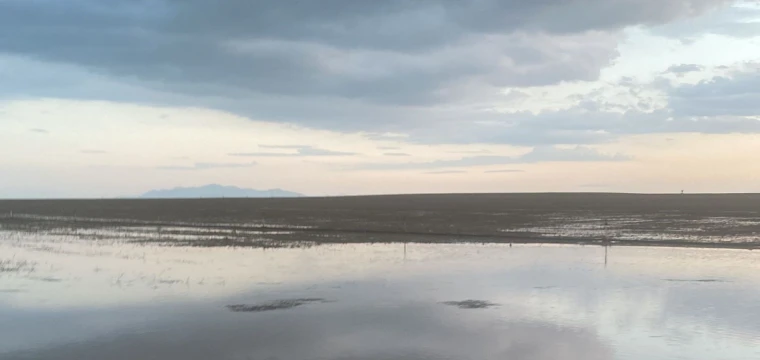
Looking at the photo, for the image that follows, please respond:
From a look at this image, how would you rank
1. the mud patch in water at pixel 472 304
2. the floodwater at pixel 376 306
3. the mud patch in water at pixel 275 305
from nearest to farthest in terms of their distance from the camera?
1. the floodwater at pixel 376 306
2. the mud patch in water at pixel 275 305
3. the mud patch in water at pixel 472 304

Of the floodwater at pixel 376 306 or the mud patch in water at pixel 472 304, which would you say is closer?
the floodwater at pixel 376 306

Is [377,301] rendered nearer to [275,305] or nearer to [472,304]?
[472,304]

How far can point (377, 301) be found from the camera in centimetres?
1948

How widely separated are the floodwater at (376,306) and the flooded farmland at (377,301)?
7 centimetres

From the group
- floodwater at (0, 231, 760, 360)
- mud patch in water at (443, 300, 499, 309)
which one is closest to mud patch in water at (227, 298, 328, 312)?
floodwater at (0, 231, 760, 360)

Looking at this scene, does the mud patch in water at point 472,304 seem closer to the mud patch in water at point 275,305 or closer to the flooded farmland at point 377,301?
the flooded farmland at point 377,301

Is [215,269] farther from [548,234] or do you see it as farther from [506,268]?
[548,234]

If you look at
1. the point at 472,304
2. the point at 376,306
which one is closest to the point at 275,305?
the point at 376,306

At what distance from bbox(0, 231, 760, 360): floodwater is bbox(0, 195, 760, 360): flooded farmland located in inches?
2.8

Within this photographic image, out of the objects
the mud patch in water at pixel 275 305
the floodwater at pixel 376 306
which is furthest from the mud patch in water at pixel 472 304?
the mud patch in water at pixel 275 305

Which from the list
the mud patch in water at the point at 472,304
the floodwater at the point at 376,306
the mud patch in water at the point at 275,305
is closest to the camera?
the floodwater at the point at 376,306

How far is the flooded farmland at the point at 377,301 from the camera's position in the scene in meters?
14.2

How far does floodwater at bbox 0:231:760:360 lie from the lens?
14.1 meters

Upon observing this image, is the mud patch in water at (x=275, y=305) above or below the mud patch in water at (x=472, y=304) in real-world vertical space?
above
